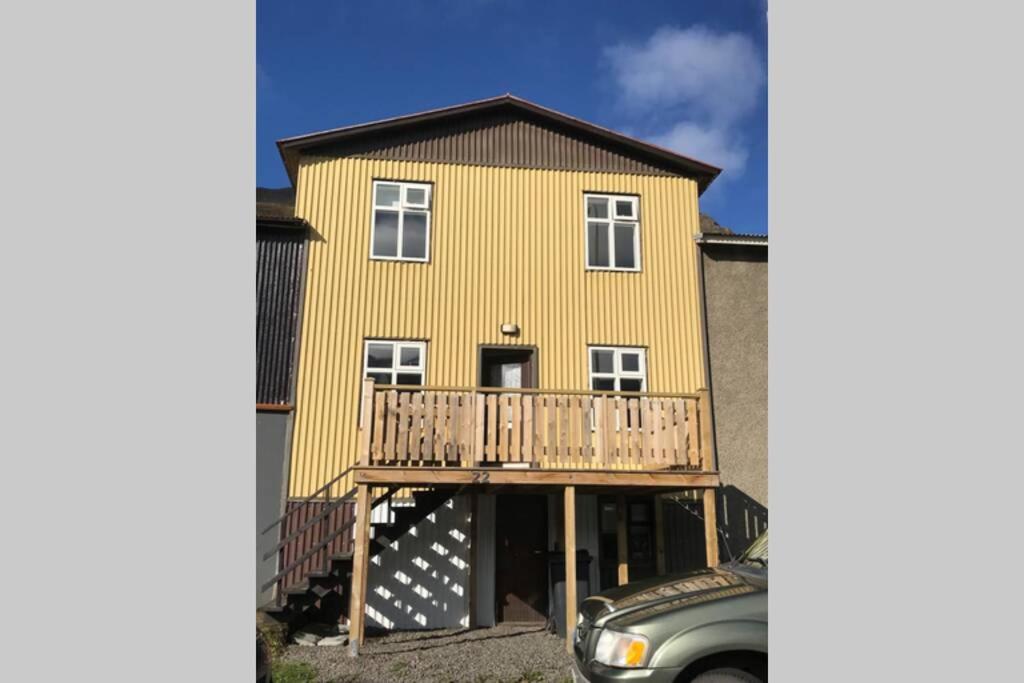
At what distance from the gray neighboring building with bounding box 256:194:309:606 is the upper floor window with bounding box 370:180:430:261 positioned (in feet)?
3.60

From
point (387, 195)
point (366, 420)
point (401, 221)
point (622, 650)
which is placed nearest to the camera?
point (622, 650)

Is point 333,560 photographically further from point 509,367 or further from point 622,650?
point 622,650

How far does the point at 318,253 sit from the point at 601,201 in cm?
443

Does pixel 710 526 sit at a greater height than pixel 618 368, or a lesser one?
lesser

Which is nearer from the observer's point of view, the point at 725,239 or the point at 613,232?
the point at 725,239

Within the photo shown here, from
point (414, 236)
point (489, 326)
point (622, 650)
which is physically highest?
point (414, 236)

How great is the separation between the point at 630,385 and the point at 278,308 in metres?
5.17

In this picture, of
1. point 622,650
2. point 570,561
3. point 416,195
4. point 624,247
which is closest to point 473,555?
point 570,561

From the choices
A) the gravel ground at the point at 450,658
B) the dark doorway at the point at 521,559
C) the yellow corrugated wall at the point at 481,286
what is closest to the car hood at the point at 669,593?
the gravel ground at the point at 450,658

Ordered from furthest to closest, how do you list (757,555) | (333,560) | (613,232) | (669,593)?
1. (613,232)
2. (333,560)
3. (757,555)
4. (669,593)

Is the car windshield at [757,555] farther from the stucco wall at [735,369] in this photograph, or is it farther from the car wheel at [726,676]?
the stucco wall at [735,369]

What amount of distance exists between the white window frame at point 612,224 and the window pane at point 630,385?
5.58 feet

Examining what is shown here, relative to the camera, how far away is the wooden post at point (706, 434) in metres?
8.91

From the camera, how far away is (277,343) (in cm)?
1049
